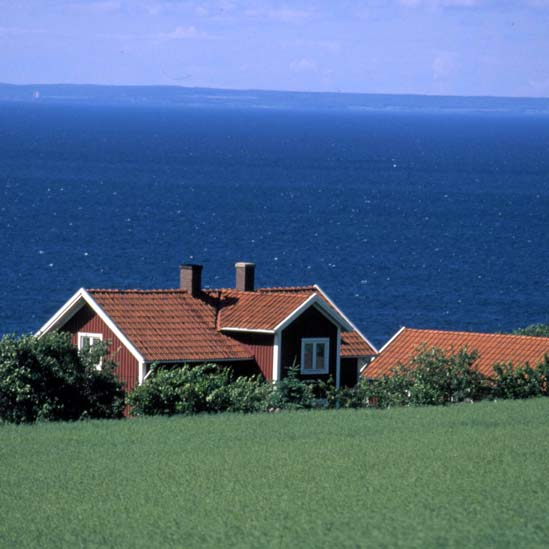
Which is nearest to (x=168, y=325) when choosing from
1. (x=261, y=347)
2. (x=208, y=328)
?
(x=208, y=328)

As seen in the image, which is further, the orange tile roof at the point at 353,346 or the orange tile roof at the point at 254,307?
the orange tile roof at the point at 353,346

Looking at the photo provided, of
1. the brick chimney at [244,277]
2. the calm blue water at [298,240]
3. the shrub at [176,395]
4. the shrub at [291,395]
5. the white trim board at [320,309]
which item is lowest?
the calm blue water at [298,240]

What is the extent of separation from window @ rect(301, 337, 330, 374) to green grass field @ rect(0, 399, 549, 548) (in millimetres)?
9497

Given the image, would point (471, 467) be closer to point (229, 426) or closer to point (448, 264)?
point (229, 426)

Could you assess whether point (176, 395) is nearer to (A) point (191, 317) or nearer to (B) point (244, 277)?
(A) point (191, 317)

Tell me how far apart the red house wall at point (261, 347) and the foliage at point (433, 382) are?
4.43 meters

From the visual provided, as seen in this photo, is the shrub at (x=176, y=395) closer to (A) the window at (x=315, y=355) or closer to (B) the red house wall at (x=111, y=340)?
(B) the red house wall at (x=111, y=340)

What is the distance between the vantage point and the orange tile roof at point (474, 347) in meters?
40.1

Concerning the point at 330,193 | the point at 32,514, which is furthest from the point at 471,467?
the point at 330,193

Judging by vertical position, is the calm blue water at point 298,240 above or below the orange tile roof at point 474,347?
below

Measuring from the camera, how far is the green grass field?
57.8 feet

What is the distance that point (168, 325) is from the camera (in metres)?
38.9

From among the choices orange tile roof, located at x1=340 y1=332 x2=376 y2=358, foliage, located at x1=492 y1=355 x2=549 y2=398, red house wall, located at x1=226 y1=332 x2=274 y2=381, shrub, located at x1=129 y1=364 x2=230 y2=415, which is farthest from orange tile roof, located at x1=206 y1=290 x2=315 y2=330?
foliage, located at x1=492 y1=355 x2=549 y2=398

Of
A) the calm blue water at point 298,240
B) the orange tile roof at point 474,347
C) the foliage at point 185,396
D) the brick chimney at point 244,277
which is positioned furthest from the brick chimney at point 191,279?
the calm blue water at point 298,240
